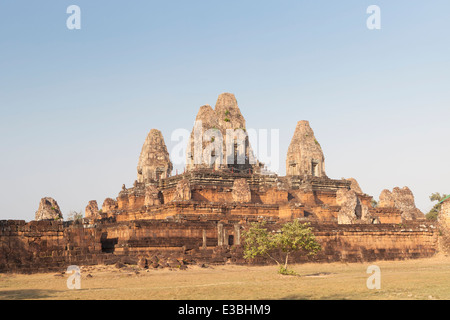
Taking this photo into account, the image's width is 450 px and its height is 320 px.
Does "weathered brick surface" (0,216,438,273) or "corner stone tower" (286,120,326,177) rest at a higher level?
"corner stone tower" (286,120,326,177)

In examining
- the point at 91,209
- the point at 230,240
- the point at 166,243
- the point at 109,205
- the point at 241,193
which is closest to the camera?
the point at 166,243

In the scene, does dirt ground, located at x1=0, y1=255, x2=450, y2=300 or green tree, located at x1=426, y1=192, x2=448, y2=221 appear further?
green tree, located at x1=426, y1=192, x2=448, y2=221

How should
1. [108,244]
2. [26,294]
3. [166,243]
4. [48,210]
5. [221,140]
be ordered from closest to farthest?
[26,294] < [108,244] < [166,243] < [221,140] < [48,210]

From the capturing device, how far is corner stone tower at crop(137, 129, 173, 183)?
160ft

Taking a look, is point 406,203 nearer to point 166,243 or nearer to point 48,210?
point 166,243

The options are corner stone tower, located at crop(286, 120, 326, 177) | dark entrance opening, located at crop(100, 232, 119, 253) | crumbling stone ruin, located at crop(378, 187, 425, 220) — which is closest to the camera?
dark entrance opening, located at crop(100, 232, 119, 253)

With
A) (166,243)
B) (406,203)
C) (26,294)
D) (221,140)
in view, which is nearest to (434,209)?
(406,203)

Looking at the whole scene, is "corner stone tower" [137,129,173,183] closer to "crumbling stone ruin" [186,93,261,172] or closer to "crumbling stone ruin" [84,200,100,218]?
"crumbling stone ruin" [186,93,261,172]

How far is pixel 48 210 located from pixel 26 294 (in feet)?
94.6

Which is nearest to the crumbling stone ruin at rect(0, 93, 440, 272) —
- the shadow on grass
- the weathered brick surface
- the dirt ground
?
the weathered brick surface

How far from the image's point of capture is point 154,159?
4888 centimetres

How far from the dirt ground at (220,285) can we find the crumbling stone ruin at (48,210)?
2212cm

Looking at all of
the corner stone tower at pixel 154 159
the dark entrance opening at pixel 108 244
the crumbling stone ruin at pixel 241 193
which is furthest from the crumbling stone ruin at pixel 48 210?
the dark entrance opening at pixel 108 244

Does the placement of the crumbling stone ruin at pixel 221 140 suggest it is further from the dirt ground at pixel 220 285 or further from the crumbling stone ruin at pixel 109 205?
the dirt ground at pixel 220 285
